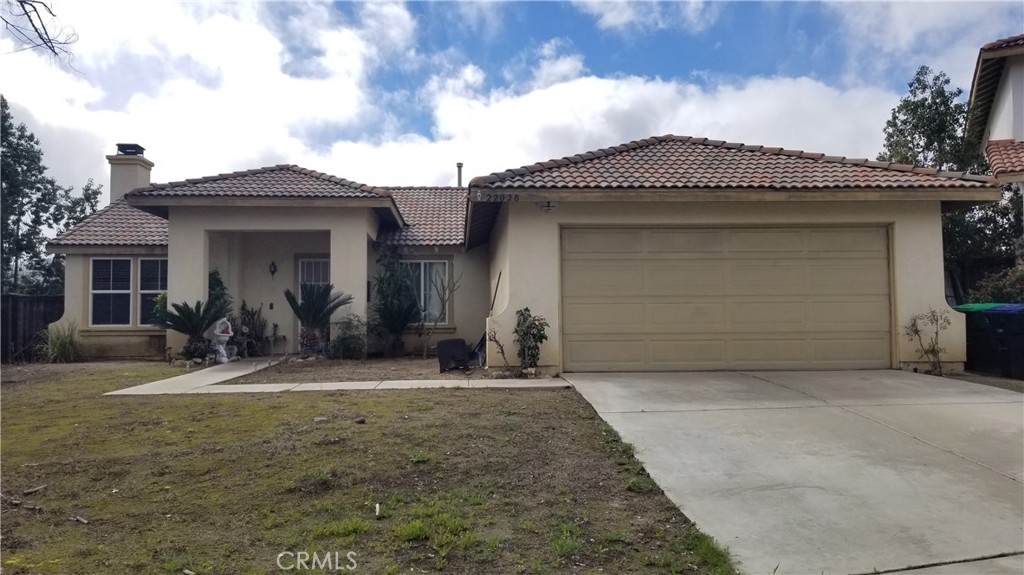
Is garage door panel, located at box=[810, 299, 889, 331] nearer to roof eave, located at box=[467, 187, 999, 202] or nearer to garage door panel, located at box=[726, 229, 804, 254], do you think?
garage door panel, located at box=[726, 229, 804, 254]

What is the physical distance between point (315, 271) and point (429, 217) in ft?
11.5

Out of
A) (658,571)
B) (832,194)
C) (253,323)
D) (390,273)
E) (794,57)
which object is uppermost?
(794,57)

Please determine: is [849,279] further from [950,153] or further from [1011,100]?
[950,153]

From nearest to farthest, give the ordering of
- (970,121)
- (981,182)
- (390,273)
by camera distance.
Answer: (981,182)
(390,273)
(970,121)

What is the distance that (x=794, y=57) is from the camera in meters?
10.3

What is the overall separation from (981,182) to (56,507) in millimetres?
11989

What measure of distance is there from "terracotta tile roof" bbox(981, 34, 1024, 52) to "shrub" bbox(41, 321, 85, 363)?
71.2 ft

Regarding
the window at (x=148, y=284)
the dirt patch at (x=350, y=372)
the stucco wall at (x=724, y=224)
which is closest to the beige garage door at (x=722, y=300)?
the stucco wall at (x=724, y=224)

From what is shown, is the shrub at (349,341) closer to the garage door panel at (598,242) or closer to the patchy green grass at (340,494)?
the garage door panel at (598,242)

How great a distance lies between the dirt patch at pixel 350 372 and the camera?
9469 mm

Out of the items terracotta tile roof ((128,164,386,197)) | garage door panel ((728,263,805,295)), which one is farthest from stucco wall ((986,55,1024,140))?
terracotta tile roof ((128,164,386,197))

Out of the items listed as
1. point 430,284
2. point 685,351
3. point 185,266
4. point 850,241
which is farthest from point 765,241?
point 185,266

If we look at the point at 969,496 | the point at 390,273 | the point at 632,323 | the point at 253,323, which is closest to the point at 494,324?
the point at 632,323

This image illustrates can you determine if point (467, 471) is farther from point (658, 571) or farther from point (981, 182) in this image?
point (981, 182)
